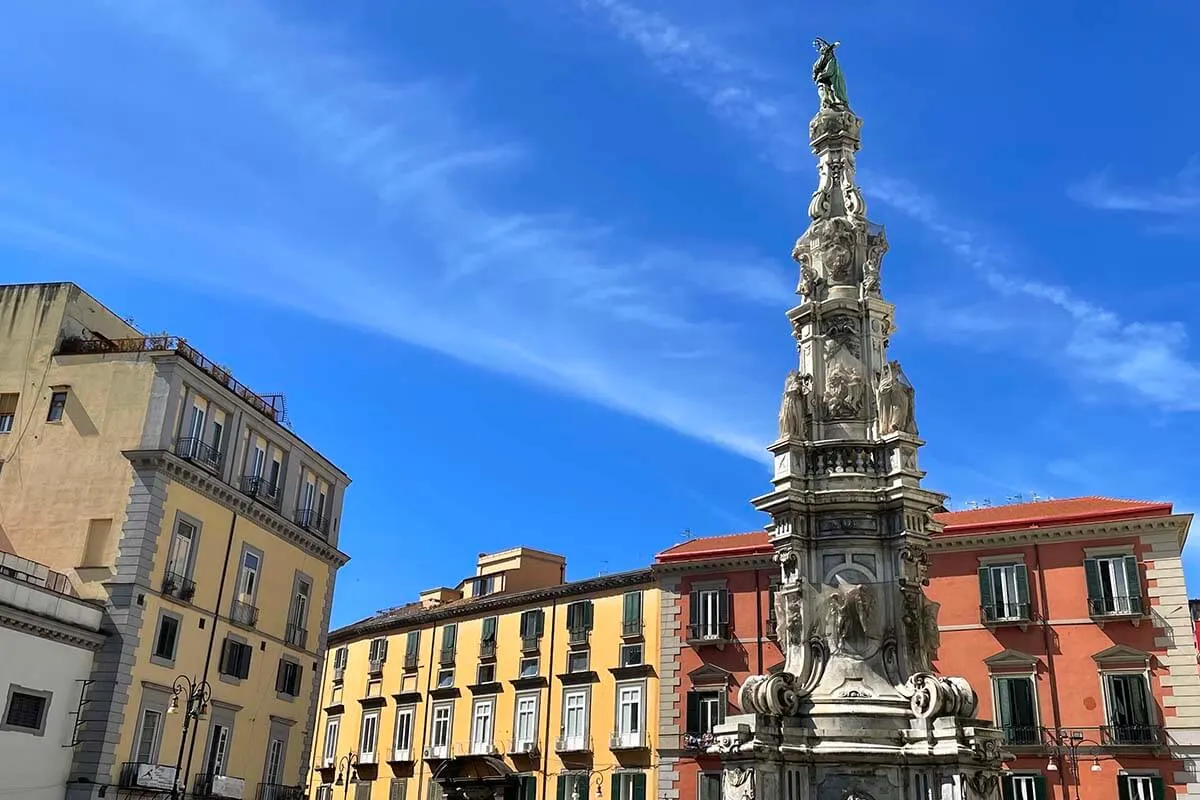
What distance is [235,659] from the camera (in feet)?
115

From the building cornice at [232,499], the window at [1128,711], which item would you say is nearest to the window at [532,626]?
the building cornice at [232,499]

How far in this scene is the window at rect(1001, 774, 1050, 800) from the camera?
112 ft

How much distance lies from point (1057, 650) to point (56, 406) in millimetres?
32898

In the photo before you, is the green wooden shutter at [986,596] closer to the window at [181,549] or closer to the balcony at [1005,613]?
the balcony at [1005,613]

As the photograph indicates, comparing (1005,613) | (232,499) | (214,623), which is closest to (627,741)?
(1005,613)

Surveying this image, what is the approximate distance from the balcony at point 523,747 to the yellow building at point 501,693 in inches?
2.2

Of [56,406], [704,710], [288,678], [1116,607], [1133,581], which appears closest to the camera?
[56,406]

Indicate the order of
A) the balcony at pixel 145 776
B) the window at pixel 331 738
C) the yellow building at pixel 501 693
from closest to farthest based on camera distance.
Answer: the balcony at pixel 145 776 → the yellow building at pixel 501 693 → the window at pixel 331 738

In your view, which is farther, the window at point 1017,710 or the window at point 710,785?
the window at point 710,785

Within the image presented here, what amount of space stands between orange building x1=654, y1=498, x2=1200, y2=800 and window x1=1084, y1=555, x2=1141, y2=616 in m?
0.04

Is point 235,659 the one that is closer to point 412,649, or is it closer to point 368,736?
point 412,649

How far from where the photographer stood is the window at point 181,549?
32.3m

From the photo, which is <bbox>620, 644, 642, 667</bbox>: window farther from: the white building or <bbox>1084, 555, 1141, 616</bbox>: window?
the white building

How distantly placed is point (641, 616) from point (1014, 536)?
14.9 metres
